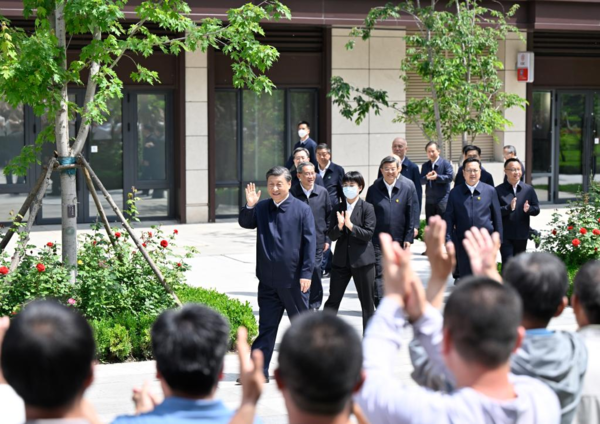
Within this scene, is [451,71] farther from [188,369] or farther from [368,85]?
[188,369]

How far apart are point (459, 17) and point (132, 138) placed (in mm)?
6707

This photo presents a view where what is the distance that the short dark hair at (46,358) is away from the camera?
2.95m

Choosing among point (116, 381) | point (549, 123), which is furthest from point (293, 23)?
point (116, 381)

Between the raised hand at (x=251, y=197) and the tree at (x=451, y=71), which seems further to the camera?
the tree at (x=451, y=71)

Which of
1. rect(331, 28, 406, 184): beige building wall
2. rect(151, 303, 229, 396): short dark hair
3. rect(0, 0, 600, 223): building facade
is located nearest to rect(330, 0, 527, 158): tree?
rect(0, 0, 600, 223): building facade

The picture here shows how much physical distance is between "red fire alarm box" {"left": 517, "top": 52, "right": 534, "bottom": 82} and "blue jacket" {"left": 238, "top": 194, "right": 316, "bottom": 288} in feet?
47.2

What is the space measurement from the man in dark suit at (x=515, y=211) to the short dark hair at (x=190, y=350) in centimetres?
900

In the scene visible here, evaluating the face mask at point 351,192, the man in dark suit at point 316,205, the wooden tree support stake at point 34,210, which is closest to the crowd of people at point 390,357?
the face mask at point 351,192

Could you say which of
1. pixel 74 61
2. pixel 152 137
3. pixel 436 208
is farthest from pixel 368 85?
pixel 74 61

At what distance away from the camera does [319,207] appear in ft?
35.0

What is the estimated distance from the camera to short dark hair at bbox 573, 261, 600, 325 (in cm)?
383

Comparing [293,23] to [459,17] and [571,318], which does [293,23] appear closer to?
[459,17]

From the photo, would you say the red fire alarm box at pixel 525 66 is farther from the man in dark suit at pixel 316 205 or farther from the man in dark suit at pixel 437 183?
the man in dark suit at pixel 316 205

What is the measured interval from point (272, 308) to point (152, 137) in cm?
1160
